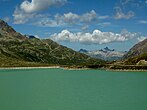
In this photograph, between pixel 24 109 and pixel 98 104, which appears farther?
pixel 98 104

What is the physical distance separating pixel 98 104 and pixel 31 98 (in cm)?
1812

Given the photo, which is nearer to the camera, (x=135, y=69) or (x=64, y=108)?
(x=64, y=108)

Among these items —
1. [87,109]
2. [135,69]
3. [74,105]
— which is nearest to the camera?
[87,109]

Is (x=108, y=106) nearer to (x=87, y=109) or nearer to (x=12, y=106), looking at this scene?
(x=87, y=109)

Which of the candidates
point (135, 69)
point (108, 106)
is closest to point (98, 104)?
point (108, 106)

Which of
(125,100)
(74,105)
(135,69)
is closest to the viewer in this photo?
(74,105)

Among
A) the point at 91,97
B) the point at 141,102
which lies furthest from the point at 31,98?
the point at 141,102

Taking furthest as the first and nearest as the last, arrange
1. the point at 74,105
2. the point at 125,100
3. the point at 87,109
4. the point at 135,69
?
the point at 135,69
the point at 125,100
the point at 74,105
the point at 87,109

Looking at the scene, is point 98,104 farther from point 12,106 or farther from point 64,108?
point 12,106

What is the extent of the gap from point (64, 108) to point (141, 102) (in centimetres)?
1777

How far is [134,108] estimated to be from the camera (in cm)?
5834

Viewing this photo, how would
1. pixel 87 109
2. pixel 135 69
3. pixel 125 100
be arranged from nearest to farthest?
pixel 87 109 → pixel 125 100 → pixel 135 69

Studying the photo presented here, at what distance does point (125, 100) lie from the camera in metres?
68.7

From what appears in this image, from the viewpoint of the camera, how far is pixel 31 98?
7244 centimetres
